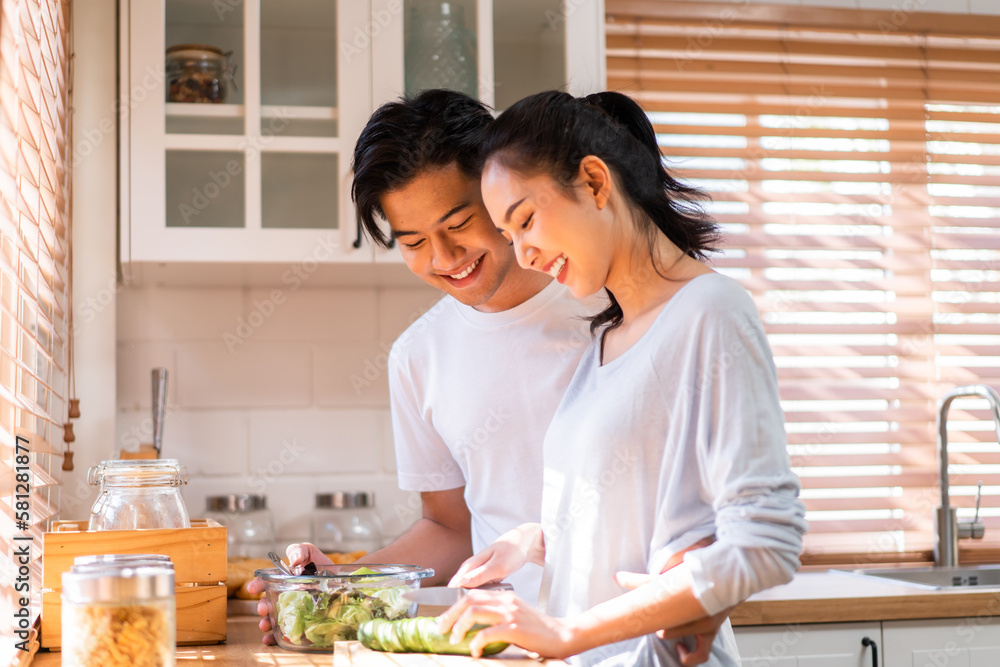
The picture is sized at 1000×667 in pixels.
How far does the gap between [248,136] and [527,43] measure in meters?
0.59

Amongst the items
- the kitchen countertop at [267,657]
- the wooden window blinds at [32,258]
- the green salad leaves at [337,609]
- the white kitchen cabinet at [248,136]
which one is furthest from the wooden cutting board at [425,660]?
the white kitchen cabinet at [248,136]

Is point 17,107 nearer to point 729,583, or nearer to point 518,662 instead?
point 518,662

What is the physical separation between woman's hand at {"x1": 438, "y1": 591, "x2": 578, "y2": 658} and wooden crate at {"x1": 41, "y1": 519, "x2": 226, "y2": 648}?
15.9 inches

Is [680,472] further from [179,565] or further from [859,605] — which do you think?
[859,605]

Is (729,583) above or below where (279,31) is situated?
below

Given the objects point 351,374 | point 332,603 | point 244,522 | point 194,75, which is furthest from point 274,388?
point 332,603

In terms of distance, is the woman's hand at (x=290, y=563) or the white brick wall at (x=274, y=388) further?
the white brick wall at (x=274, y=388)

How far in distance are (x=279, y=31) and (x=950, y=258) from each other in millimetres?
1746

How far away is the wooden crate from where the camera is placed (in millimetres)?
1115

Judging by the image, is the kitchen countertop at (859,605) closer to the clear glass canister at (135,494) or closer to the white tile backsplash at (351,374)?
the white tile backsplash at (351,374)

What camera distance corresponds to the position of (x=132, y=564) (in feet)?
2.73

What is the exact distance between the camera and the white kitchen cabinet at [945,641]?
1.82 metres

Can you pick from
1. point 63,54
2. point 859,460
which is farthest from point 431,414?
point 859,460

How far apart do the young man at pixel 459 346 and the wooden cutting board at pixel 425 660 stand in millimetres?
288
